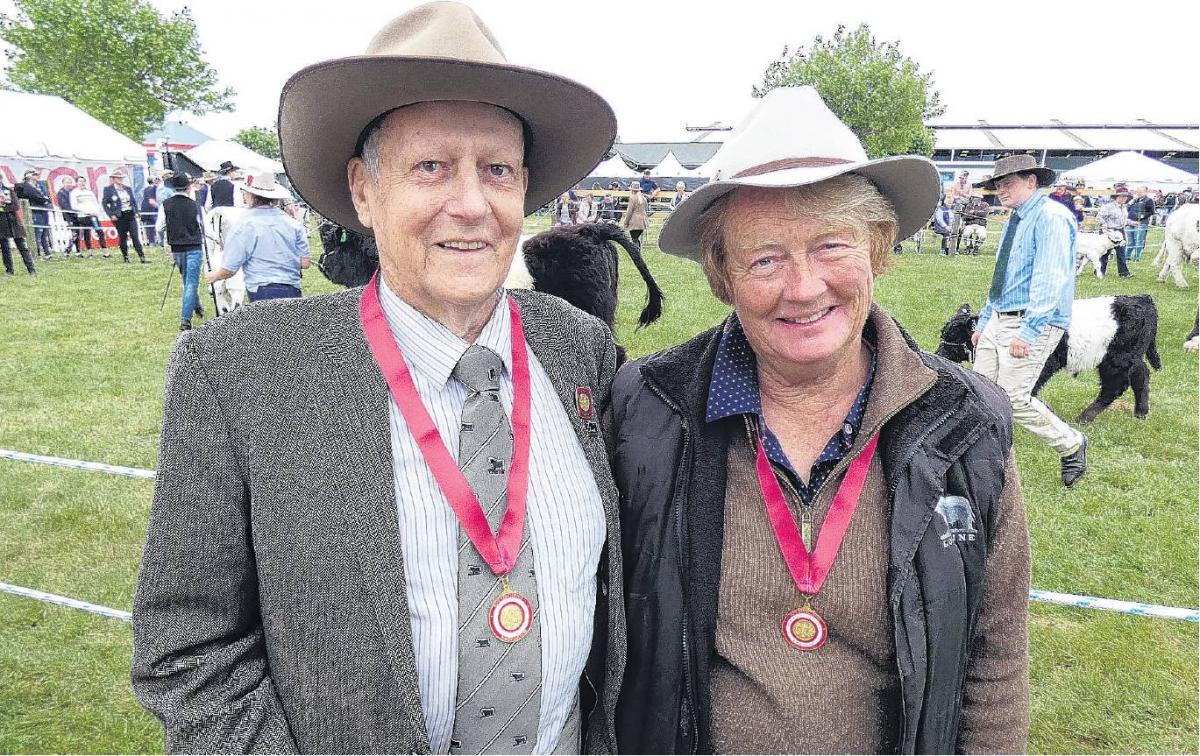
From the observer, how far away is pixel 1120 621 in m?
4.15

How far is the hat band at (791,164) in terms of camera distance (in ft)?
5.86


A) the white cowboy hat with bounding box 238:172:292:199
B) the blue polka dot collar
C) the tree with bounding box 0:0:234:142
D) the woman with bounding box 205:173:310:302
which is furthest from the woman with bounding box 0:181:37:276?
the tree with bounding box 0:0:234:142

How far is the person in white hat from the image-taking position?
5.54ft

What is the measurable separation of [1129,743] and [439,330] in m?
3.65

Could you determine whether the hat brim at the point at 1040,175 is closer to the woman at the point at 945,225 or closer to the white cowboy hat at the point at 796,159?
the white cowboy hat at the point at 796,159

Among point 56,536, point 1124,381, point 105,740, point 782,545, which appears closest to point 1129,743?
point 782,545

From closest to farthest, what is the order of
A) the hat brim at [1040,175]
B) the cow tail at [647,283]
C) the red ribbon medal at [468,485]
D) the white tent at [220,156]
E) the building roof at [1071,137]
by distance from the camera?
the red ribbon medal at [468,485], the cow tail at [647,283], the hat brim at [1040,175], the white tent at [220,156], the building roof at [1071,137]

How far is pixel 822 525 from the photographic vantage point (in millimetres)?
1738

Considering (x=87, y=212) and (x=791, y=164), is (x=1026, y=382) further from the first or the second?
(x=87, y=212)

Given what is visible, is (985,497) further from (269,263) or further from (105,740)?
(269,263)

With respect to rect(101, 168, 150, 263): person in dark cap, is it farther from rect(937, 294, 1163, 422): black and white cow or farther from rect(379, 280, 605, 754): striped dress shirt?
rect(379, 280, 605, 754): striped dress shirt

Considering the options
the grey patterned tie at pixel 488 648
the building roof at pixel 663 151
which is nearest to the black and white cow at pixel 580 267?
the grey patterned tie at pixel 488 648

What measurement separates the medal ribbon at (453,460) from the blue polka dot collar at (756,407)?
52 cm

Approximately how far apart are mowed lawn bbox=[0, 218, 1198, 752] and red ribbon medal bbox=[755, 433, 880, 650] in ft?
3.08
